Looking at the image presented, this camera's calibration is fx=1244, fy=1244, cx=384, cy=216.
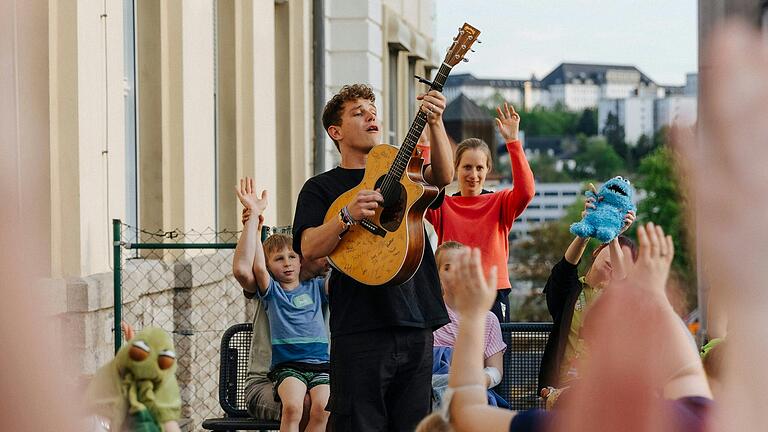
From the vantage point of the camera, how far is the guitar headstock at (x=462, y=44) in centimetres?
441

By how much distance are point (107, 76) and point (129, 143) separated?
1136 mm

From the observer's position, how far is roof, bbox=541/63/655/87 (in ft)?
621

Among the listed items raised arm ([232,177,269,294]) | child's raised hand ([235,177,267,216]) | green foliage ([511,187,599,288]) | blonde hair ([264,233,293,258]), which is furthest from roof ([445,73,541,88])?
child's raised hand ([235,177,267,216])

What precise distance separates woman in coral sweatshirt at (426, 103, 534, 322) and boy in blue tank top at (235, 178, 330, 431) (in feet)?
2.49

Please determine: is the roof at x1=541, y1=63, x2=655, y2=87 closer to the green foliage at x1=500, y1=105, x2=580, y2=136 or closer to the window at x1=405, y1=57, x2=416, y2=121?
the green foliage at x1=500, y1=105, x2=580, y2=136

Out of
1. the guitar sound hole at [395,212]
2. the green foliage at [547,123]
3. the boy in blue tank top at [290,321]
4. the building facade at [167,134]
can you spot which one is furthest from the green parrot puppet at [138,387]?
the green foliage at [547,123]

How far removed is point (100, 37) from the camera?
6.88m

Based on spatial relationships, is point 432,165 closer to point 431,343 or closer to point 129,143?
point 431,343

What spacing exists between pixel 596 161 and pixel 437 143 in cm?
12710

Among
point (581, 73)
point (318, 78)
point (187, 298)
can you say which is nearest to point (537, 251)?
point (318, 78)

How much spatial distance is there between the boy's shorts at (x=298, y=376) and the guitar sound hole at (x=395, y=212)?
50.1 inches

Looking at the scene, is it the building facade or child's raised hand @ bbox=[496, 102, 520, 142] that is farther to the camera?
the building facade

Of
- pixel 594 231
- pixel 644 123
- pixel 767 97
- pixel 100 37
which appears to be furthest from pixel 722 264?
pixel 644 123

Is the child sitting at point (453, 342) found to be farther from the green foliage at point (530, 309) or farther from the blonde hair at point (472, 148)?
the green foliage at point (530, 309)
